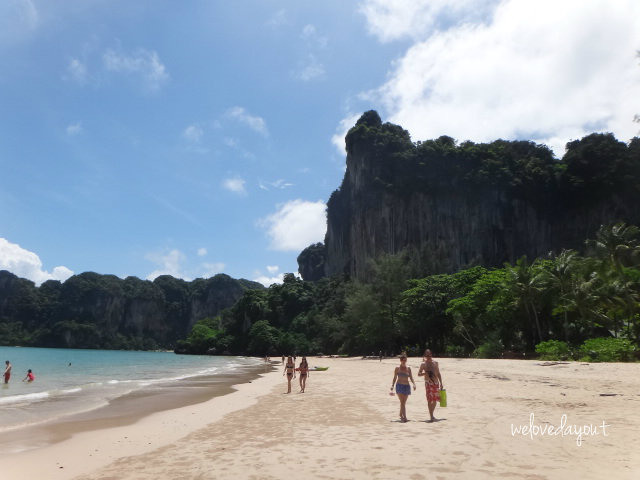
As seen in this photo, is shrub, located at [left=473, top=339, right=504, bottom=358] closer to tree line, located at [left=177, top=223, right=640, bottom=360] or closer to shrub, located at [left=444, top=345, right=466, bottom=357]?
tree line, located at [left=177, top=223, right=640, bottom=360]

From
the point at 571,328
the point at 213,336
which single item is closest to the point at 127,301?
the point at 213,336

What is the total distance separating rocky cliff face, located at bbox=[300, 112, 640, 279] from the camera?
79.7 meters

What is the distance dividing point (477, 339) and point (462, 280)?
21.8ft

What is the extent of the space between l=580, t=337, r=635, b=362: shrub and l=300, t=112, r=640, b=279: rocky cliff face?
50.6 metres

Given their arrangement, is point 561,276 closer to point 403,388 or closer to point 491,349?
point 491,349

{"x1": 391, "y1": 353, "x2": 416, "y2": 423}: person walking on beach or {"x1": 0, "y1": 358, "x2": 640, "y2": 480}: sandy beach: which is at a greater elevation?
Result: {"x1": 391, "y1": 353, "x2": 416, "y2": 423}: person walking on beach

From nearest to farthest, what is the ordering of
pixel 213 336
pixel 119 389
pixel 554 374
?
pixel 554 374 → pixel 119 389 → pixel 213 336

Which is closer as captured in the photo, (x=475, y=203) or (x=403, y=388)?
(x=403, y=388)

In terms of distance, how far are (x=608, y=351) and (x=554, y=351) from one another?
3.59 m

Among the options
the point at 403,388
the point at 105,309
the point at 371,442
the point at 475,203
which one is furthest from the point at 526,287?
the point at 105,309

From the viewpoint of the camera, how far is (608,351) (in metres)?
23.5

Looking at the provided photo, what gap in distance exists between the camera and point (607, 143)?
76.4 metres

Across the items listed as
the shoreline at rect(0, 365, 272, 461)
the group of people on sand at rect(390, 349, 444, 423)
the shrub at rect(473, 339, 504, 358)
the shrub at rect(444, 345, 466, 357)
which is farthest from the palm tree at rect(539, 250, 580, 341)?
the group of people on sand at rect(390, 349, 444, 423)

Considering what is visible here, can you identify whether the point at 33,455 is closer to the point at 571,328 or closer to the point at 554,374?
the point at 554,374
